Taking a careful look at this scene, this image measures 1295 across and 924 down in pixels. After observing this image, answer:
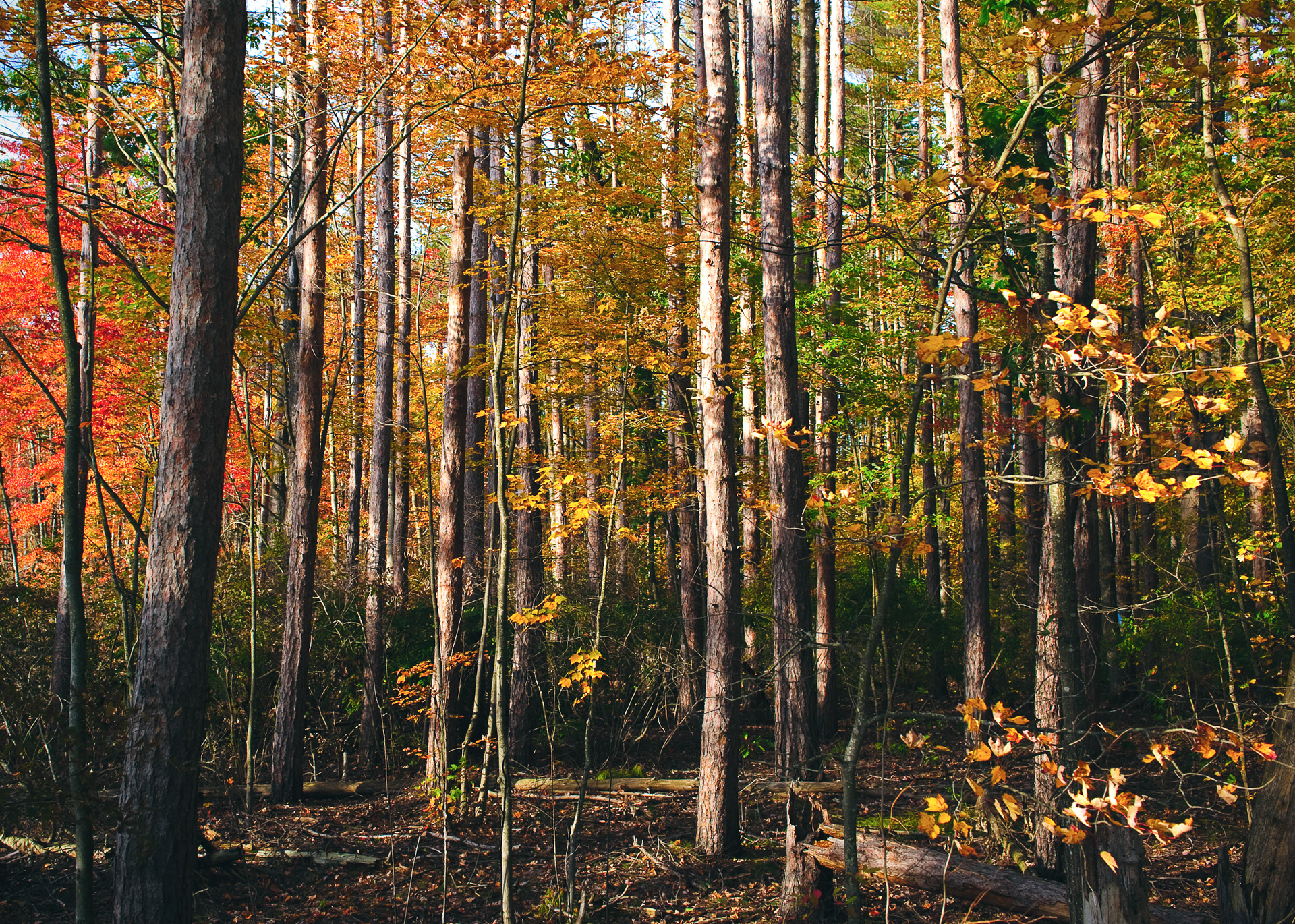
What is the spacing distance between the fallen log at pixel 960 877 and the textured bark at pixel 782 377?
164 centimetres

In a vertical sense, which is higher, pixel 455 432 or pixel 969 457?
pixel 455 432

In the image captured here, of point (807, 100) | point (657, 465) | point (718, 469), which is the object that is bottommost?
point (718, 469)

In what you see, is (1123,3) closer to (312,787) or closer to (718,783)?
(718,783)

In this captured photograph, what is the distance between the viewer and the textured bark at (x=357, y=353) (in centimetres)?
1402

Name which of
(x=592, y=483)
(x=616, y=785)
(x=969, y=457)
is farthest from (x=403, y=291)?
(x=969, y=457)

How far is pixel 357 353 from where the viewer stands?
17.0 meters

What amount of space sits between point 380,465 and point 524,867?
23.4 ft

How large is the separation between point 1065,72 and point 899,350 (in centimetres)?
901

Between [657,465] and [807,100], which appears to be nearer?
[807,100]

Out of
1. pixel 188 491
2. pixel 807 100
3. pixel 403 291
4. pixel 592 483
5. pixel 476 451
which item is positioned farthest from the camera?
pixel 592 483

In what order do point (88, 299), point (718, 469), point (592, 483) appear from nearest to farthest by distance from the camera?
point (718, 469) → point (88, 299) → point (592, 483)

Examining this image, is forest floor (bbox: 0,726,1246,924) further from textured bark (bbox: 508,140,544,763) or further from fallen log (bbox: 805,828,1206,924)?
textured bark (bbox: 508,140,544,763)

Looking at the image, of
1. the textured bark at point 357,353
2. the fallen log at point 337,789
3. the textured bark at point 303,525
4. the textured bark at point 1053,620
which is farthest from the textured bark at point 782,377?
the textured bark at point 357,353

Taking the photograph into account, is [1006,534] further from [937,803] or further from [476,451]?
[937,803]
